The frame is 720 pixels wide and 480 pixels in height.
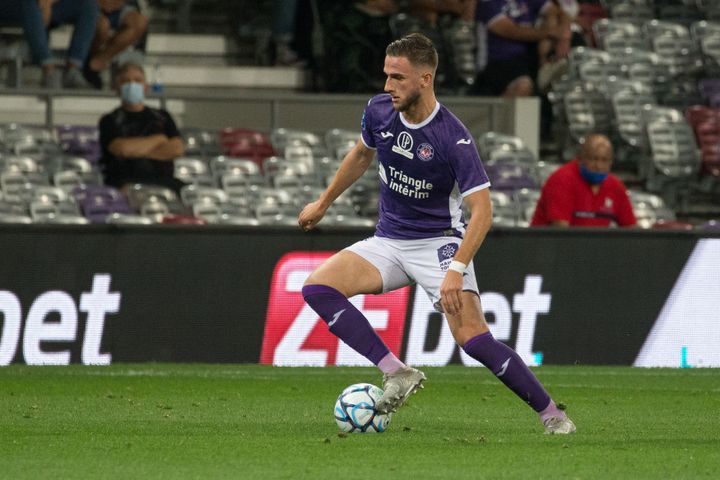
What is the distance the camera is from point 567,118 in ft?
56.0

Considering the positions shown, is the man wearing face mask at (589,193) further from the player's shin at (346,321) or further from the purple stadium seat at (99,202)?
the player's shin at (346,321)

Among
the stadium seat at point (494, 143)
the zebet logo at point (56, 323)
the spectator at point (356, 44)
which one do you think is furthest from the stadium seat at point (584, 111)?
the zebet logo at point (56, 323)

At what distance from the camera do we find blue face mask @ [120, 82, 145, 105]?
14.0m

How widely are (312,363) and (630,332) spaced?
246 centimetres

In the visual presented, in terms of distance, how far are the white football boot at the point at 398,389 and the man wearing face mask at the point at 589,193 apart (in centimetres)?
558

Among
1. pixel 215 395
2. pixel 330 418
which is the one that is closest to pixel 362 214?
pixel 215 395

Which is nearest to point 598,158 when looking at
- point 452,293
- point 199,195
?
point 199,195

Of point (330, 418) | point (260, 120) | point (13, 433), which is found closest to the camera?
Result: point (13, 433)

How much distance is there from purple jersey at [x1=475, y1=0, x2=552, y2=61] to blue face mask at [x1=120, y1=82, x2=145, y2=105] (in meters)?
4.37

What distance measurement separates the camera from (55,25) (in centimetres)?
1622

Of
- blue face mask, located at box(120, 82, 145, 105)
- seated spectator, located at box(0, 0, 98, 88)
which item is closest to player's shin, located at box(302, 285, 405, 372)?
blue face mask, located at box(120, 82, 145, 105)

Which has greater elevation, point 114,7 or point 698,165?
point 114,7

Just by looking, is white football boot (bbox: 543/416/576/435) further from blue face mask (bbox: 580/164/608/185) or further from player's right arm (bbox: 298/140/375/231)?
blue face mask (bbox: 580/164/608/185)

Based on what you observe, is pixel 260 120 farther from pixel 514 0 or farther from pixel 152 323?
pixel 152 323
